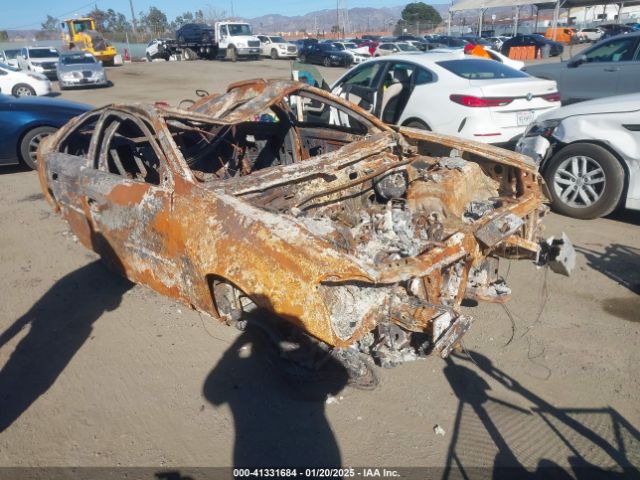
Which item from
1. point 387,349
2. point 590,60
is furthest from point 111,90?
point 387,349

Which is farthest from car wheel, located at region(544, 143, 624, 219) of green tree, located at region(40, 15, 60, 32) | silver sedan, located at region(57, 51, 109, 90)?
green tree, located at region(40, 15, 60, 32)

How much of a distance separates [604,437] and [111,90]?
69.2 ft

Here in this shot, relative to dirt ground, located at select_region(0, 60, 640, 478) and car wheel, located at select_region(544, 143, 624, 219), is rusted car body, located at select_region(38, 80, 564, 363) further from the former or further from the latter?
car wheel, located at select_region(544, 143, 624, 219)

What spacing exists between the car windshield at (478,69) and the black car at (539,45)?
2008cm

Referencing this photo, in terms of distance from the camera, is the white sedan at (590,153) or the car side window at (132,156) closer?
the car side window at (132,156)

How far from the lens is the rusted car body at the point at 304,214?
2.57 metres

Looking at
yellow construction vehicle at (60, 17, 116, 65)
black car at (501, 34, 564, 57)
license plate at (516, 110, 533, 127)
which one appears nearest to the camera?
license plate at (516, 110, 533, 127)

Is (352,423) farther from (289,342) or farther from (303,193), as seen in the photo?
(303,193)

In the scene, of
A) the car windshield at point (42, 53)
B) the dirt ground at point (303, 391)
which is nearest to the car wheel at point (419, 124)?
the dirt ground at point (303, 391)

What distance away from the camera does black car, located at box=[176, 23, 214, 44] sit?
31281 mm

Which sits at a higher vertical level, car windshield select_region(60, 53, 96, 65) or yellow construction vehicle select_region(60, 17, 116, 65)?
yellow construction vehicle select_region(60, 17, 116, 65)

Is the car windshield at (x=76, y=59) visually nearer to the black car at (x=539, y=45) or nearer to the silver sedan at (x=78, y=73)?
the silver sedan at (x=78, y=73)

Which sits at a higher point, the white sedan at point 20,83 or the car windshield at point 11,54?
the car windshield at point 11,54

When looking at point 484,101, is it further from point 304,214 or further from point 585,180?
point 304,214
